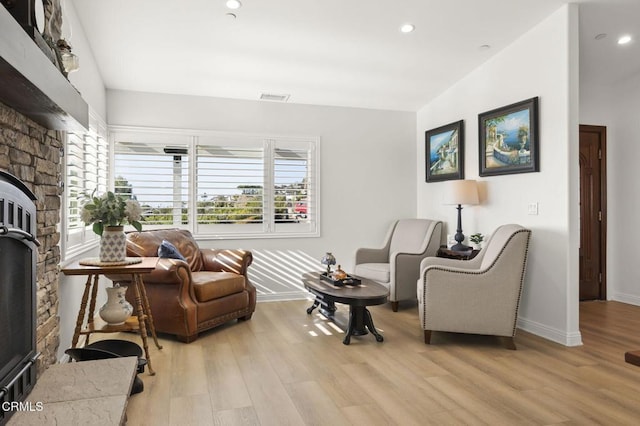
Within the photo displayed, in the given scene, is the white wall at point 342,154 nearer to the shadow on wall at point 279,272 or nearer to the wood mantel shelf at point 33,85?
the shadow on wall at point 279,272

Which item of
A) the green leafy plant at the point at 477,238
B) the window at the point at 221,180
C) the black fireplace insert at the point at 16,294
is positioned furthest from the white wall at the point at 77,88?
the green leafy plant at the point at 477,238

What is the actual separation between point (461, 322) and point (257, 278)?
2.57 m

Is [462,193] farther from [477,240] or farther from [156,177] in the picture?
[156,177]

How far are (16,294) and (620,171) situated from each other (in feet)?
19.2

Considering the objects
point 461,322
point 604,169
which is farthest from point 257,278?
point 604,169

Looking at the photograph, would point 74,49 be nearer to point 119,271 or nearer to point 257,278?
point 119,271

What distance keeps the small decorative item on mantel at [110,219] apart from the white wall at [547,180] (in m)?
3.22

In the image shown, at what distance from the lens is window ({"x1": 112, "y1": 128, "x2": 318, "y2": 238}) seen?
4.83 meters

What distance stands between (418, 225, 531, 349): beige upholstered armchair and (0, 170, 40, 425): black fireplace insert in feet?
8.58

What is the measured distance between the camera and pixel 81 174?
12.1 ft

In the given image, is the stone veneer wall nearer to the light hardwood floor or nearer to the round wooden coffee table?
the light hardwood floor

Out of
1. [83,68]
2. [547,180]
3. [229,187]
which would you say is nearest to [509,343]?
[547,180]

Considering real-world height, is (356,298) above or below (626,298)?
above

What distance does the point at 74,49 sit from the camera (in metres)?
3.23
